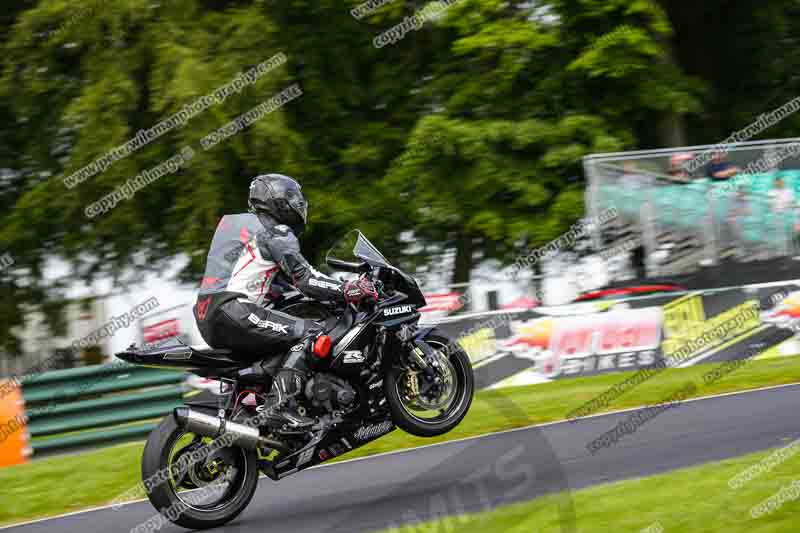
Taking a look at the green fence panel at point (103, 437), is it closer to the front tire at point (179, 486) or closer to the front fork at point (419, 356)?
the front tire at point (179, 486)

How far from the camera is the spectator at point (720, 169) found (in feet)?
43.4

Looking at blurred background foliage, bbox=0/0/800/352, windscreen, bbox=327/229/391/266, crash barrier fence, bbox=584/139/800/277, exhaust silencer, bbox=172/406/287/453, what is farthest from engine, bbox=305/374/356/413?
blurred background foliage, bbox=0/0/800/352

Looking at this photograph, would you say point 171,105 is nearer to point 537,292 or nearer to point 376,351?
point 537,292

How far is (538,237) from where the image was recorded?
16.5 m

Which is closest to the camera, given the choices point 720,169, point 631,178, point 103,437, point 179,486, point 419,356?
point 179,486

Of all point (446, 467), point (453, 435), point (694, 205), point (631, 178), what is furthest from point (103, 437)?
point (446, 467)

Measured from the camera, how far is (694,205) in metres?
13.1

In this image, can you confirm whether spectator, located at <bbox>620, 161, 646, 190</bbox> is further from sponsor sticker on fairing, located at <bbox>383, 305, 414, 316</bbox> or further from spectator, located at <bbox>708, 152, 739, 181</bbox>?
sponsor sticker on fairing, located at <bbox>383, 305, 414, 316</bbox>

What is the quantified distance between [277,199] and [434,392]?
171cm

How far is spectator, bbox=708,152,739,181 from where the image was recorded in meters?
13.2

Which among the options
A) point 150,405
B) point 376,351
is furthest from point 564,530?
point 150,405

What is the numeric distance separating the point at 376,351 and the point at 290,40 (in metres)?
12.4

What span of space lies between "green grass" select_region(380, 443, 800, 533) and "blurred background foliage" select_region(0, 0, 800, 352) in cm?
997

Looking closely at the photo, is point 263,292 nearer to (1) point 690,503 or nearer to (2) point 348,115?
(1) point 690,503
